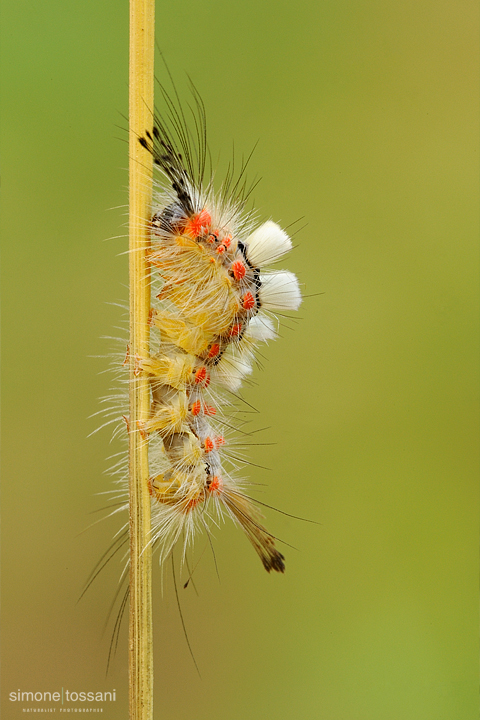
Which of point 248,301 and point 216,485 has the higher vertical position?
point 248,301

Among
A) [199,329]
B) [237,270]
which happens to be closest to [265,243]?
[237,270]

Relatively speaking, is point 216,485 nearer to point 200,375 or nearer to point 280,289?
point 200,375

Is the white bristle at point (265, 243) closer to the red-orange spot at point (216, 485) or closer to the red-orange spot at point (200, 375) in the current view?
the red-orange spot at point (200, 375)

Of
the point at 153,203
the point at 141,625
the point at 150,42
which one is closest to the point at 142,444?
the point at 141,625

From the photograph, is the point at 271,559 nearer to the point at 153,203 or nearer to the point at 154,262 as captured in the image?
the point at 154,262

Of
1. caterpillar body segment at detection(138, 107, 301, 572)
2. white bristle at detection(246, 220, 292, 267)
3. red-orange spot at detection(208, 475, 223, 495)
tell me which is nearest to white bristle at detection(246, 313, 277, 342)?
caterpillar body segment at detection(138, 107, 301, 572)

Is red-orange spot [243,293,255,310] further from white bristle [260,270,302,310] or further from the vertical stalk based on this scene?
the vertical stalk

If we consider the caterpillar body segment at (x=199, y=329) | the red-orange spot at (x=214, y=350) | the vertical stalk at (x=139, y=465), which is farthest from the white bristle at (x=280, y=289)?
the vertical stalk at (x=139, y=465)
